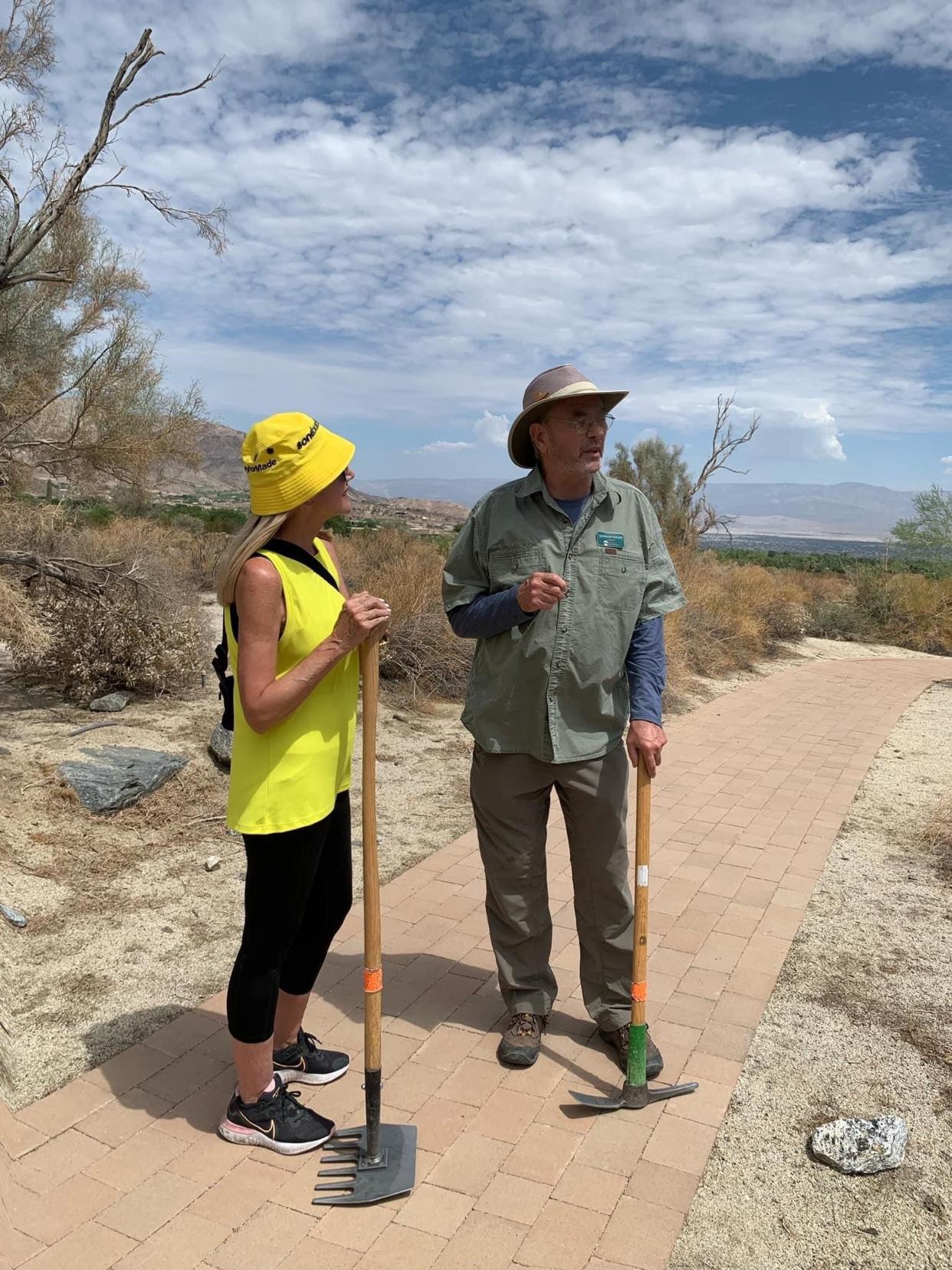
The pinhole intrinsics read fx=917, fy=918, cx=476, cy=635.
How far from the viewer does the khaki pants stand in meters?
3.00

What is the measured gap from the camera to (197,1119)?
272cm

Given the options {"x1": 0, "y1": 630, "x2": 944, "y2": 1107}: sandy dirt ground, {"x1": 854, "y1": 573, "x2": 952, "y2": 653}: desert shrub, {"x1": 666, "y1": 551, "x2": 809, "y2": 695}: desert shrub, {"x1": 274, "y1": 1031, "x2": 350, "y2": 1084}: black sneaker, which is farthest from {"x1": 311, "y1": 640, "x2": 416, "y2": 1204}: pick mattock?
{"x1": 854, "y1": 573, "x2": 952, "y2": 653}: desert shrub

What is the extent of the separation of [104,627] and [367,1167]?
5.87m

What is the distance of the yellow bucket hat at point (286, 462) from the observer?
7.69 feet

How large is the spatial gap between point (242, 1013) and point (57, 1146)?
69 centimetres

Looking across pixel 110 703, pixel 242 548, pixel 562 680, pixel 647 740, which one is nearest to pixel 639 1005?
pixel 647 740

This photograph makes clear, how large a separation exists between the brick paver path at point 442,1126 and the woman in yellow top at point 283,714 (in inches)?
9.3

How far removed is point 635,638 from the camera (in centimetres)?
301

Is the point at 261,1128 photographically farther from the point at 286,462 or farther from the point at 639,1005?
the point at 286,462

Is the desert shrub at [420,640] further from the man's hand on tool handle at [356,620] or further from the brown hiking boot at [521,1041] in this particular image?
the man's hand on tool handle at [356,620]

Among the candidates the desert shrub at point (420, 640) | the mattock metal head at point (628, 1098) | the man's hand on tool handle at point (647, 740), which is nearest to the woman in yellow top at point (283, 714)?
the mattock metal head at point (628, 1098)

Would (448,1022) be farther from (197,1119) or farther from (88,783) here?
(88,783)

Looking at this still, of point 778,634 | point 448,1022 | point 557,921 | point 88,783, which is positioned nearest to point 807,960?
point 557,921

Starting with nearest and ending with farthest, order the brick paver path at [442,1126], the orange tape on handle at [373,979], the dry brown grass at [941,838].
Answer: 1. the brick paver path at [442,1126]
2. the orange tape on handle at [373,979]
3. the dry brown grass at [941,838]
